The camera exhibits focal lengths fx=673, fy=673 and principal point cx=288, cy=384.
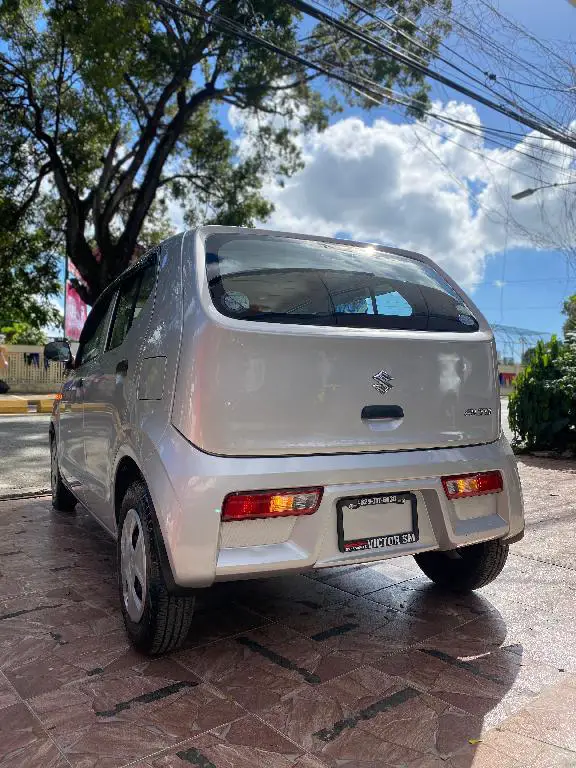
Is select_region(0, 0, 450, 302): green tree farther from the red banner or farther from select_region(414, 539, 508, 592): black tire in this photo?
select_region(414, 539, 508, 592): black tire

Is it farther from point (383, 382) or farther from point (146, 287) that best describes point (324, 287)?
point (146, 287)

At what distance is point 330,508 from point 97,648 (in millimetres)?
1209

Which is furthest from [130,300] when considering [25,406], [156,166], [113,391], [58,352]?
[25,406]

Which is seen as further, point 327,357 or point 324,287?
point 324,287

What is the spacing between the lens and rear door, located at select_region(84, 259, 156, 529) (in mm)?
3039

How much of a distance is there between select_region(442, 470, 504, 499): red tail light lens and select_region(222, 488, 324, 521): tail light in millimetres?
616

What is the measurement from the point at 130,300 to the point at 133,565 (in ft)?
4.47

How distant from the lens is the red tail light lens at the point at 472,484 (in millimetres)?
2785

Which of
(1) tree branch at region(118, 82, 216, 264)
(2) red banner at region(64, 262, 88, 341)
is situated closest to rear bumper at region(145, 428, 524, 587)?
(1) tree branch at region(118, 82, 216, 264)

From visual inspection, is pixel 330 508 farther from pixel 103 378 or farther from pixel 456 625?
pixel 103 378

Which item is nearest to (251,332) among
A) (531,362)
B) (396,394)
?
(396,394)

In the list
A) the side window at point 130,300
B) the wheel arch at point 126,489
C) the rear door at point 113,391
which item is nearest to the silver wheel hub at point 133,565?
the wheel arch at point 126,489

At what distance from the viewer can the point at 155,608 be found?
260cm

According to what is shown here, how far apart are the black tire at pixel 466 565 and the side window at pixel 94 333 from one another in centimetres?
221
